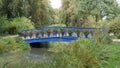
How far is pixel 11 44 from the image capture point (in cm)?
2436

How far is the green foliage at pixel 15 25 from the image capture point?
32.5m

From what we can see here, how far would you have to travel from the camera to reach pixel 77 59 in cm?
1052

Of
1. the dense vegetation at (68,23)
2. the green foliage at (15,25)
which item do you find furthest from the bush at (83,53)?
the green foliage at (15,25)

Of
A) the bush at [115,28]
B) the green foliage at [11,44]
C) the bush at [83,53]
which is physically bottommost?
the green foliage at [11,44]

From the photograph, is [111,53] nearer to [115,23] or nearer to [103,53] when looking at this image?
[103,53]

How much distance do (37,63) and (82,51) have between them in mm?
3385

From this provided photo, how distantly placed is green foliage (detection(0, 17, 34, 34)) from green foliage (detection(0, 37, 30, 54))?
18.7ft

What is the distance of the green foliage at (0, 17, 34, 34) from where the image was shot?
107 feet

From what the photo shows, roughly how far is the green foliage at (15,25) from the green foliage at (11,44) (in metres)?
5.71

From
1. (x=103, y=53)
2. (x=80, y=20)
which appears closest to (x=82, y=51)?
(x=103, y=53)

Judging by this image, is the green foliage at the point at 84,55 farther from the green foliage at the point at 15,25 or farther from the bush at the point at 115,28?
the green foliage at the point at 15,25

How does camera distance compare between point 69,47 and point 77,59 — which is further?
point 69,47

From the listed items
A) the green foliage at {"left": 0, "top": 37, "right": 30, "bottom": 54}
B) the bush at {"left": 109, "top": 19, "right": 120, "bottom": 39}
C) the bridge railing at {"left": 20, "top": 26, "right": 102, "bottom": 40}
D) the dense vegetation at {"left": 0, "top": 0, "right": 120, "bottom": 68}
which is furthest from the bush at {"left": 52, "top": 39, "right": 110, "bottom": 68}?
the bridge railing at {"left": 20, "top": 26, "right": 102, "bottom": 40}

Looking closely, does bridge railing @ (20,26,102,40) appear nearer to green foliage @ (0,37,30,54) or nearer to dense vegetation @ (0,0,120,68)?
dense vegetation @ (0,0,120,68)
